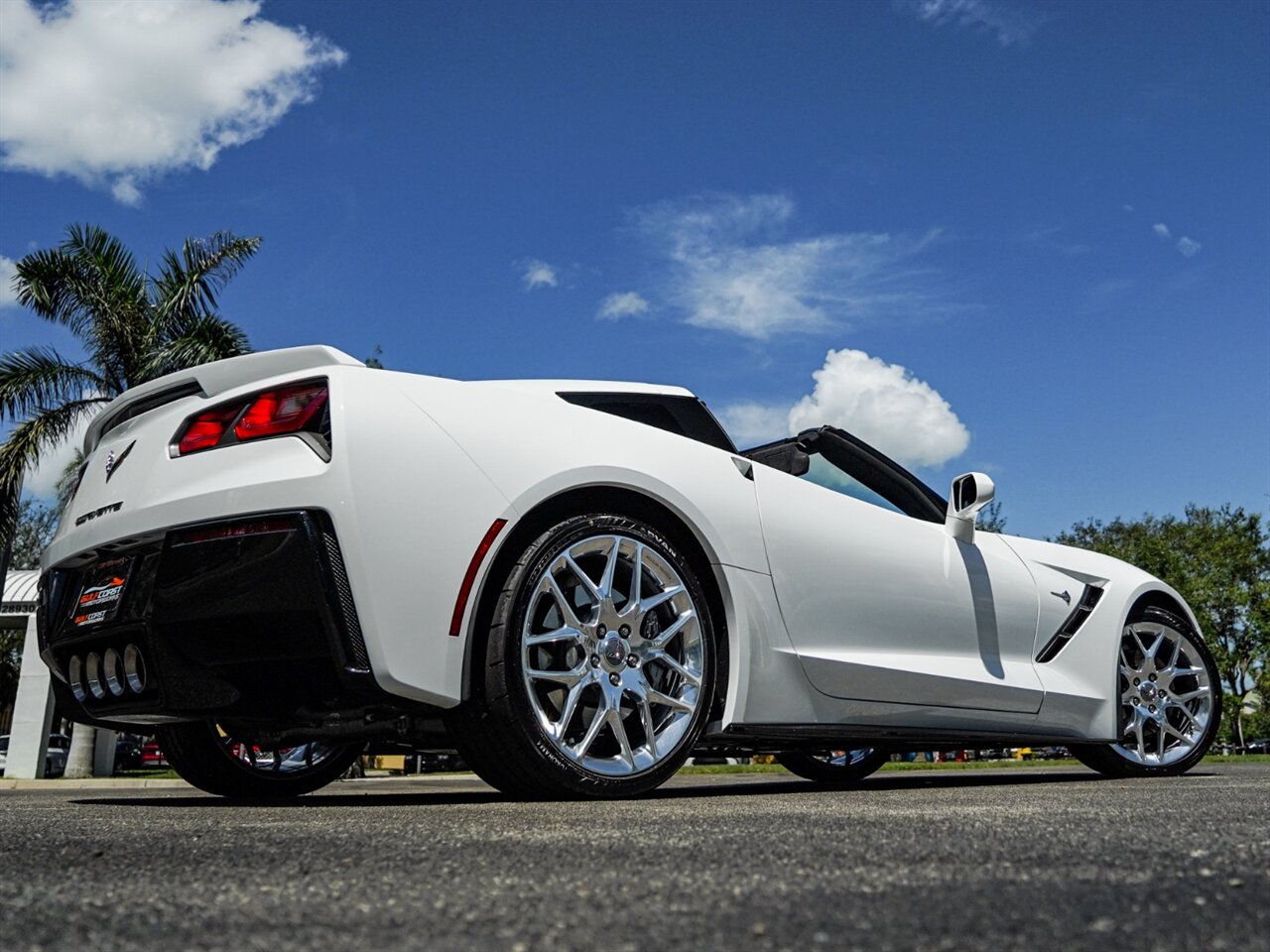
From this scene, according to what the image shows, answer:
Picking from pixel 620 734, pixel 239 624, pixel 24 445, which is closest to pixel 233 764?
pixel 239 624

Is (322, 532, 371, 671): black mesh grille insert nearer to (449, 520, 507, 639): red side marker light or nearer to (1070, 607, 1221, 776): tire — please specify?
(449, 520, 507, 639): red side marker light

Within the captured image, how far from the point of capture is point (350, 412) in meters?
3.31

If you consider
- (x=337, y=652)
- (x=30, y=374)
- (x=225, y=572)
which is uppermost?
(x=30, y=374)

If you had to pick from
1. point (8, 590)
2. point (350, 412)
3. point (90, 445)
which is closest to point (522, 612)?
point (350, 412)

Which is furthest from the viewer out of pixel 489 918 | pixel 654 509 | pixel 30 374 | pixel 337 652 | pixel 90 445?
pixel 30 374

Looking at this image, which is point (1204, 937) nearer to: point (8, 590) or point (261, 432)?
point (261, 432)

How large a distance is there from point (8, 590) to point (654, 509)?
2899 cm

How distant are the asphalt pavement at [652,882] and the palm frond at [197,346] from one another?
14.9 meters

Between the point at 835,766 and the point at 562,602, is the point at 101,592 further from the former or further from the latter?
the point at 835,766

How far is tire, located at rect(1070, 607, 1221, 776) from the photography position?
5.73 m

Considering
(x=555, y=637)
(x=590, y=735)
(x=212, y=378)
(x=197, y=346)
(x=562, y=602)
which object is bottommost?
(x=590, y=735)

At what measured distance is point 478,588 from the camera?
337 centimetres

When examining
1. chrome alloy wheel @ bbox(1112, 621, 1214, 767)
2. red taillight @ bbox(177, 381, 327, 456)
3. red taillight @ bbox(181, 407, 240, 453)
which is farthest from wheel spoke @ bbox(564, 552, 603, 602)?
chrome alloy wheel @ bbox(1112, 621, 1214, 767)

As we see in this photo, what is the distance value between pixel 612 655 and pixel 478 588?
51 cm
